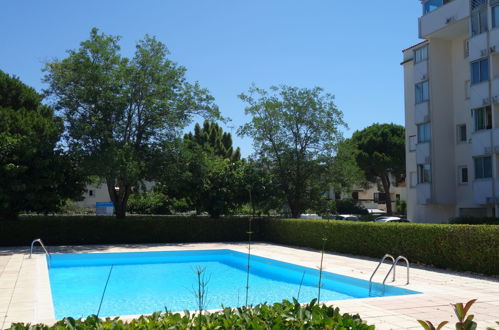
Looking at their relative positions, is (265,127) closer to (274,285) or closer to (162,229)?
(162,229)

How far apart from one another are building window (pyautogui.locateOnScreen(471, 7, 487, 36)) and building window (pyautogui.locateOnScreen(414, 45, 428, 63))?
377 centimetres

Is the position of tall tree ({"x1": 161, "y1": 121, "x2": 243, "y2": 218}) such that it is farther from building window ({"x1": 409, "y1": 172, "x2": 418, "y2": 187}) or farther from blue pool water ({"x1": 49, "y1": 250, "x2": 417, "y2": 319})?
building window ({"x1": 409, "y1": 172, "x2": 418, "y2": 187})

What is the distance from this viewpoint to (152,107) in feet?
75.6

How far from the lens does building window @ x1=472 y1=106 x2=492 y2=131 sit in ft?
82.0

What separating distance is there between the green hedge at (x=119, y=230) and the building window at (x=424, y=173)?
11.4m

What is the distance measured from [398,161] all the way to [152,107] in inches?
1152

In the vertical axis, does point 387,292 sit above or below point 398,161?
below

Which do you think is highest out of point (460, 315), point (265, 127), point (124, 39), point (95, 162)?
point (124, 39)

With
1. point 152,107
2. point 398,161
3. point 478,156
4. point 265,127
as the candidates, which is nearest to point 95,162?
point 152,107

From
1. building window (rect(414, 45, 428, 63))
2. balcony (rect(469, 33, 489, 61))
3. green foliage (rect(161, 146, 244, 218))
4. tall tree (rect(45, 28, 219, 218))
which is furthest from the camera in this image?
building window (rect(414, 45, 428, 63))

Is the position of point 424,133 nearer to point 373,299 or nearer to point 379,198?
point 373,299

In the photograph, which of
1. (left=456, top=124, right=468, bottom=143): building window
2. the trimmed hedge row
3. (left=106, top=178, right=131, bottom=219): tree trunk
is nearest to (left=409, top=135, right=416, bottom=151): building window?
(left=456, top=124, right=468, bottom=143): building window

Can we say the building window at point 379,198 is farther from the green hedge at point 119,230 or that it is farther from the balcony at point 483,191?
the green hedge at point 119,230

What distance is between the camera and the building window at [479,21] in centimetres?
2452
